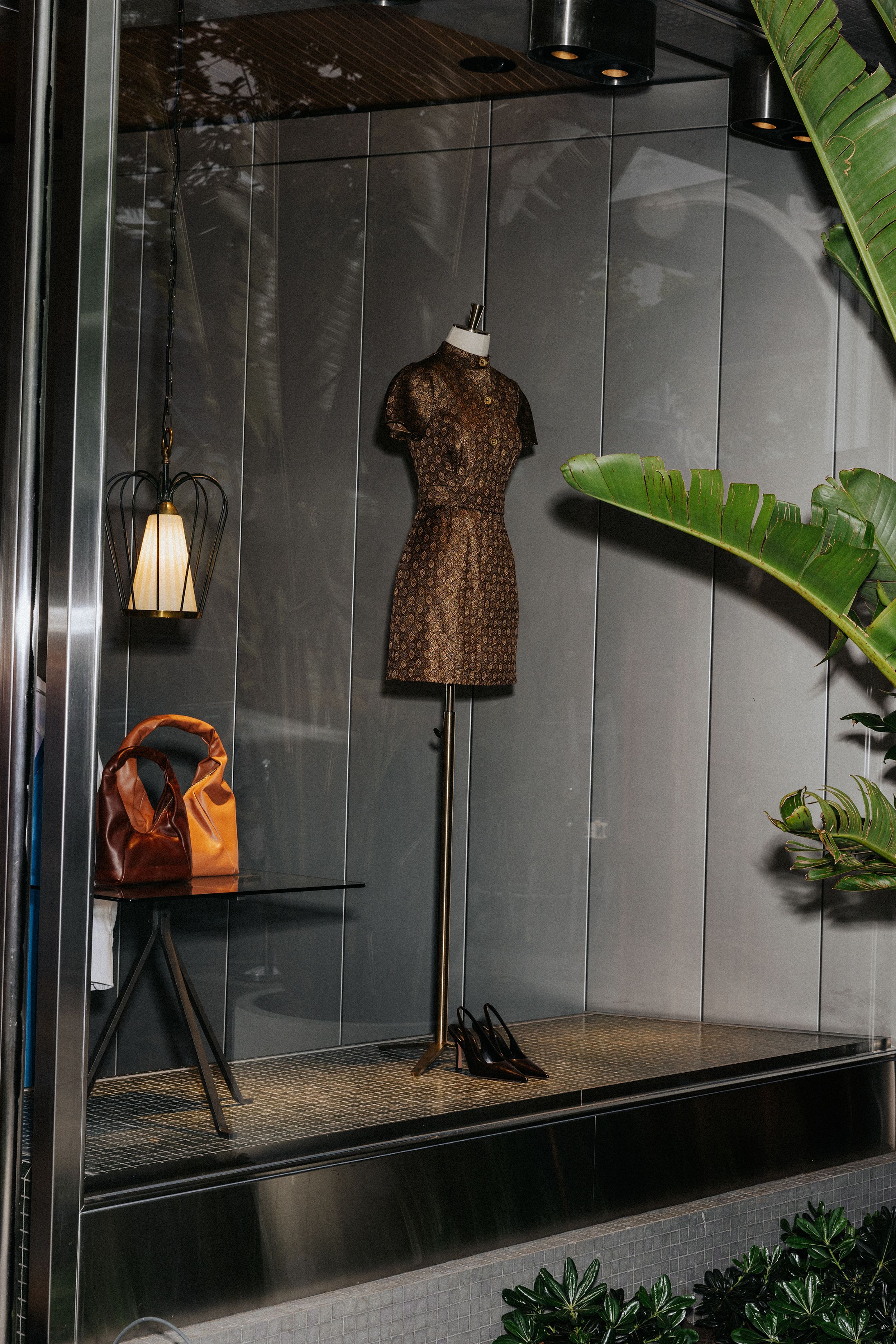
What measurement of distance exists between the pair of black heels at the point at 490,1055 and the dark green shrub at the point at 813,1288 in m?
0.53

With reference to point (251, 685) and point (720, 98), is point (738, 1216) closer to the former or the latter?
point (251, 685)

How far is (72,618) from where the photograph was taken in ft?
7.46

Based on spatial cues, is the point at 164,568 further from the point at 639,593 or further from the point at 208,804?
the point at 639,593

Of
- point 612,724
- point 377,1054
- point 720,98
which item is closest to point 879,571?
point 612,724

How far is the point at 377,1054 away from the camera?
297 centimetres

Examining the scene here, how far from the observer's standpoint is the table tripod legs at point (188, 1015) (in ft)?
8.01

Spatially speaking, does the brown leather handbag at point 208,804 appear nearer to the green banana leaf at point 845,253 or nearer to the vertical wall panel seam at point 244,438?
the vertical wall panel seam at point 244,438

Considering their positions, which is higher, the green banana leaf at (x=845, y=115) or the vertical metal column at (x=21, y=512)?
the green banana leaf at (x=845, y=115)

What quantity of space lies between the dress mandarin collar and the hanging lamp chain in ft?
2.42

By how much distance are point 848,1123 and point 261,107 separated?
8.38ft

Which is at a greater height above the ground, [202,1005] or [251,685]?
[251,685]

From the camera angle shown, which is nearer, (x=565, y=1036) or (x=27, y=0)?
(x=27, y=0)

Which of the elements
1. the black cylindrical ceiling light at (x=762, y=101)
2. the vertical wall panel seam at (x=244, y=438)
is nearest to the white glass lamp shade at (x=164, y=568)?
the vertical wall panel seam at (x=244, y=438)

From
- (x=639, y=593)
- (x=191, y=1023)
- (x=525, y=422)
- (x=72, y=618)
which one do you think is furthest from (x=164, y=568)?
(x=639, y=593)
